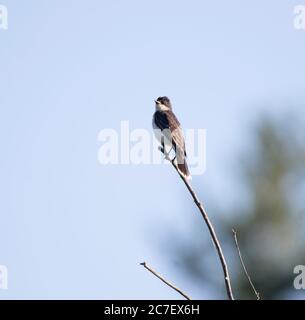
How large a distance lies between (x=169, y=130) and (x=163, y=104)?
1.10 m

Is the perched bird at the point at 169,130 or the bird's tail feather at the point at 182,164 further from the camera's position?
the perched bird at the point at 169,130

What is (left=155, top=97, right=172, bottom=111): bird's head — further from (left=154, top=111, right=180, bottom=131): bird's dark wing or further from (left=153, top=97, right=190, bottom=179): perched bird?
(left=154, top=111, right=180, bottom=131): bird's dark wing

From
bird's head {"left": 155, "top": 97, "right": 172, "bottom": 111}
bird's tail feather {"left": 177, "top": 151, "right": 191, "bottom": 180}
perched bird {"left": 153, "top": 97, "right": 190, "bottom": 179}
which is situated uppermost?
bird's head {"left": 155, "top": 97, "right": 172, "bottom": 111}

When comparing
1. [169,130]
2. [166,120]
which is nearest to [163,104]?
[166,120]

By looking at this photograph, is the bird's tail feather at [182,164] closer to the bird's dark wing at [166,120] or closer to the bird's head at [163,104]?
the bird's dark wing at [166,120]

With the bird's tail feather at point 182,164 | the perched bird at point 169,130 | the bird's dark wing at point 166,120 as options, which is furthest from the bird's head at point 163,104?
the bird's tail feather at point 182,164

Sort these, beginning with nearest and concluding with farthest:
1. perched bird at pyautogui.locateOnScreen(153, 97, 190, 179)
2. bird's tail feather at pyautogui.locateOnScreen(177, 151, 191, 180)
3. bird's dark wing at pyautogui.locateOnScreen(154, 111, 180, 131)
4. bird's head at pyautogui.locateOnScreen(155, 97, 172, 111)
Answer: bird's tail feather at pyautogui.locateOnScreen(177, 151, 191, 180)
perched bird at pyautogui.locateOnScreen(153, 97, 190, 179)
bird's dark wing at pyautogui.locateOnScreen(154, 111, 180, 131)
bird's head at pyautogui.locateOnScreen(155, 97, 172, 111)

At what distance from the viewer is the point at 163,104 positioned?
10195 millimetres

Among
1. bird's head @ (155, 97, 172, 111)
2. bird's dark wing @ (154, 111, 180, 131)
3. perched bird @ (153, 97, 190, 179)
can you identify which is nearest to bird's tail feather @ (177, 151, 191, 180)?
perched bird @ (153, 97, 190, 179)

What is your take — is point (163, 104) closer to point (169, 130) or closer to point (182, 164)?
point (169, 130)

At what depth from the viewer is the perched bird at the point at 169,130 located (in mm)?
8581

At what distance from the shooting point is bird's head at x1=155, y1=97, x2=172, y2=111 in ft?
33.0

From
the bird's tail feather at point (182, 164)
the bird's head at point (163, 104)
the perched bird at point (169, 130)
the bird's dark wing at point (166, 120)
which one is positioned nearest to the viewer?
the bird's tail feather at point (182, 164)
